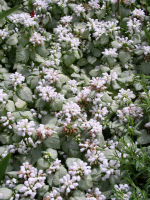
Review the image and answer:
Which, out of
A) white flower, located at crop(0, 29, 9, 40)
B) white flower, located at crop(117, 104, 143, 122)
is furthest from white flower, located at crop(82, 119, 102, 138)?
white flower, located at crop(0, 29, 9, 40)

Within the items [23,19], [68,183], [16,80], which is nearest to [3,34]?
[23,19]

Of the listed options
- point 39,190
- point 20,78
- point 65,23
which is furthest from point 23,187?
point 65,23

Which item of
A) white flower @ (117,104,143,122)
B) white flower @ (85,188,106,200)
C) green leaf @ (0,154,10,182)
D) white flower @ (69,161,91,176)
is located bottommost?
white flower @ (85,188,106,200)

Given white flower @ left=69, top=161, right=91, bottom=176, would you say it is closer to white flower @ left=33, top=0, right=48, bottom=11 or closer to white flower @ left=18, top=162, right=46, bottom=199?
white flower @ left=18, top=162, right=46, bottom=199

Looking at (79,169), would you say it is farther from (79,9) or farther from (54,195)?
(79,9)

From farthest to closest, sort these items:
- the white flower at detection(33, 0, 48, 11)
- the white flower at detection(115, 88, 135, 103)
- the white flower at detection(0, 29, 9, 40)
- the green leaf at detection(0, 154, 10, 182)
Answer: the white flower at detection(33, 0, 48, 11)
the white flower at detection(0, 29, 9, 40)
the white flower at detection(115, 88, 135, 103)
the green leaf at detection(0, 154, 10, 182)

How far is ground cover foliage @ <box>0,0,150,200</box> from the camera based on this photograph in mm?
2369

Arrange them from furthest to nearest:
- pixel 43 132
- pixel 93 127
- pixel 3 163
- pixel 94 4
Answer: pixel 94 4
pixel 93 127
pixel 43 132
pixel 3 163

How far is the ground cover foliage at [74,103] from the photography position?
93.3 inches

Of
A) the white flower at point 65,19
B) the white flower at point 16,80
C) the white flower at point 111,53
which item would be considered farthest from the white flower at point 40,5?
the white flower at point 16,80

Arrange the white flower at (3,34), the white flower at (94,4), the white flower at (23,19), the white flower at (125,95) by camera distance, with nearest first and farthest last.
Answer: the white flower at (125,95), the white flower at (23,19), the white flower at (3,34), the white flower at (94,4)

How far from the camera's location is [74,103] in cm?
277

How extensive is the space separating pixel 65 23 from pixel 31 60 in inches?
24.8

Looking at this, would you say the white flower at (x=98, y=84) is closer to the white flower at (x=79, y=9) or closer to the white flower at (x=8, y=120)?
the white flower at (x=8, y=120)
